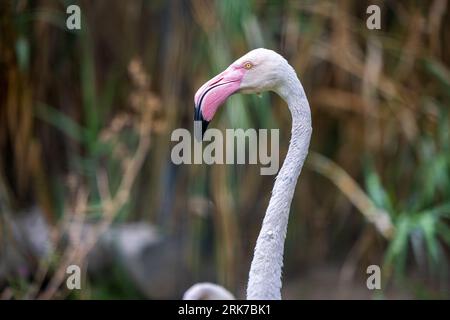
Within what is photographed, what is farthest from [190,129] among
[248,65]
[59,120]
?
[248,65]

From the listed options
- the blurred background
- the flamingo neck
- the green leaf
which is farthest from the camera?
the green leaf

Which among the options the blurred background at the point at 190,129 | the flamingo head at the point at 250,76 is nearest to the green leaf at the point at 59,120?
the blurred background at the point at 190,129

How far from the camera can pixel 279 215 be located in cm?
208

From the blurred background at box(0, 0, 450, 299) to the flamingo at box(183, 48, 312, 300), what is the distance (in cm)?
156

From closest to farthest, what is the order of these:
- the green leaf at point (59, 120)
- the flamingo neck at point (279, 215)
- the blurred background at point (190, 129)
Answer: the flamingo neck at point (279, 215), the blurred background at point (190, 129), the green leaf at point (59, 120)

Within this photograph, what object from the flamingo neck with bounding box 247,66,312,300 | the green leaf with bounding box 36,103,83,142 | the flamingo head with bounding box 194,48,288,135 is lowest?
the flamingo neck with bounding box 247,66,312,300

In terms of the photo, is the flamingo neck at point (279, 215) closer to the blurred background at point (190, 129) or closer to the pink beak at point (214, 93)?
the pink beak at point (214, 93)

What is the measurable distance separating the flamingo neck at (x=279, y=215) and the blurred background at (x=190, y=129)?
161cm

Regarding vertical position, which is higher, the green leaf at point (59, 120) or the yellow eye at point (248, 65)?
the yellow eye at point (248, 65)

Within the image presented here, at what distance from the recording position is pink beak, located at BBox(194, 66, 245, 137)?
2072 millimetres

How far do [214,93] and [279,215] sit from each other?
35cm

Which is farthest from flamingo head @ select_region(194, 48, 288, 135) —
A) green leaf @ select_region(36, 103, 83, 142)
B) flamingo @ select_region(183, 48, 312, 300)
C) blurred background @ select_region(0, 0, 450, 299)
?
green leaf @ select_region(36, 103, 83, 142)

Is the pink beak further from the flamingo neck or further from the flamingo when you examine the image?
the flamingo neck

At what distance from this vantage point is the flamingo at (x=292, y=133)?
6.81 ft
